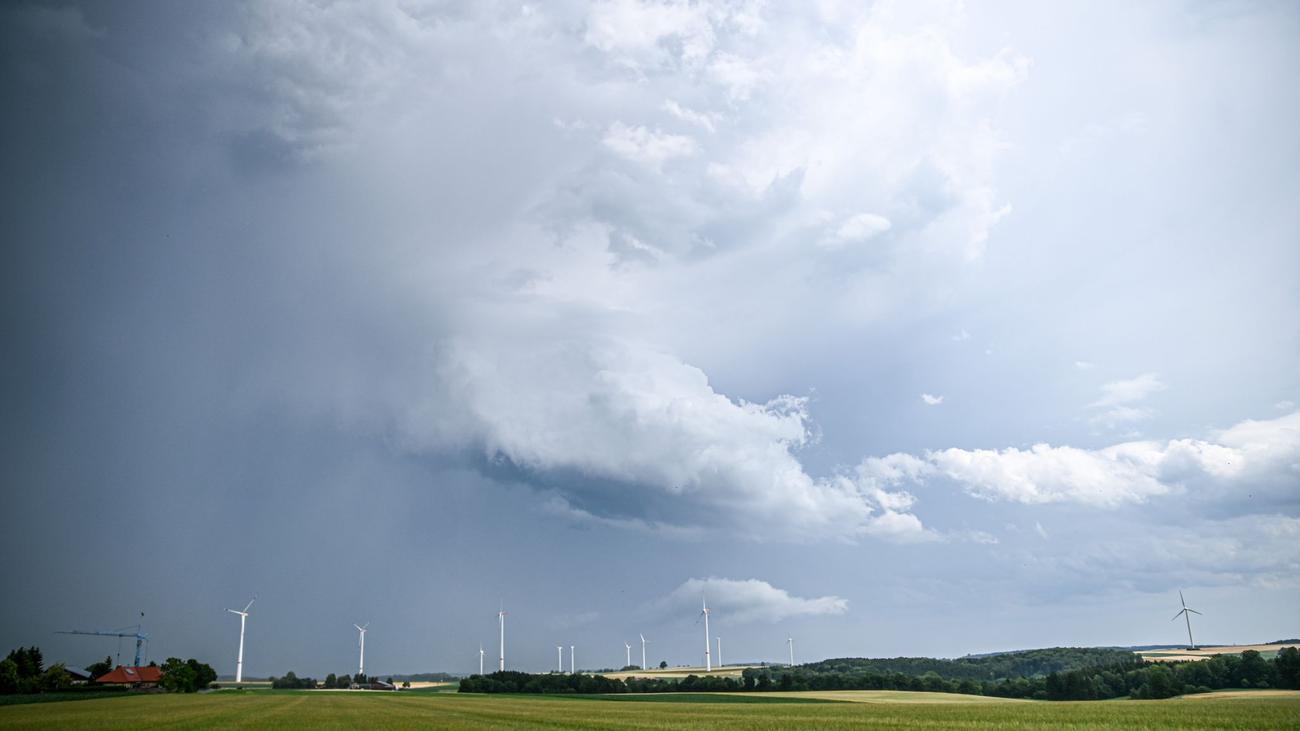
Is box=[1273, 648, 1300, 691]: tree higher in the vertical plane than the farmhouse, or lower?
higher

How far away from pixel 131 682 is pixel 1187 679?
223273 millimetres

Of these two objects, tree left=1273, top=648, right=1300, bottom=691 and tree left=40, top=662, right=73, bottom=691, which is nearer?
tree left=1273, top=648, right=1300, bottom=691

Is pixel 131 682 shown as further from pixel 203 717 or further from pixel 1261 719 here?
pixel 1261 719

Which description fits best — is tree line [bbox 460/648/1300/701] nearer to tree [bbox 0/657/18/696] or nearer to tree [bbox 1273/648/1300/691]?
tree [bbox 1273/648/1300/691]

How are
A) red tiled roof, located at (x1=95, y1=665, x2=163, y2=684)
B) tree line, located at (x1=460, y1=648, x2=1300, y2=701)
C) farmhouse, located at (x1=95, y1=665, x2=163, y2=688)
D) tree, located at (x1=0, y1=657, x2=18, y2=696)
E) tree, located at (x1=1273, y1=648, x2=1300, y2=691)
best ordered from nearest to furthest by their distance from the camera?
tree, located at (x1=1273, y1=648, x2=1300, y2=691) → tree line, located at (x1=460, y1=648, x2=1300, y2=701) → tree, located at (x1=0, y1=657, x2=18, y2=696) → farmhouse, located at (x1=95, y1=665, x2=163, y2=688) → red tiled roof, located at (x1=95, y1=665, x2=163, y2=684)

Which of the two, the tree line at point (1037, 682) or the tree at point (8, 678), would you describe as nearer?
the tree line at point (1037, 682)

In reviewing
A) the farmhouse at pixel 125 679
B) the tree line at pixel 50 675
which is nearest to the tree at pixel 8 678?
the tree line at pixel 50 675

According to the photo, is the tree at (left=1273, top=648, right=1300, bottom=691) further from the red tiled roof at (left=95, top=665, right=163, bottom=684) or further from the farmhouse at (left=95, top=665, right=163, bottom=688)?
the red tiled roof at (left=95, top=665, right=163, bottom=684)

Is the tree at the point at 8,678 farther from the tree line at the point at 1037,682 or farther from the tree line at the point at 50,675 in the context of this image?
the tree line at the point at 1037,682

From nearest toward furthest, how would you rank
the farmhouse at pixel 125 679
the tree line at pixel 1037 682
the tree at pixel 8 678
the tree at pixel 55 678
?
the tree line at pixel 1037 682
the tree at pixel 8 678
the tree at pixel 55 678
the farmhouse at pixel 125 679

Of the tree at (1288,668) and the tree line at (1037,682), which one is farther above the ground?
the tree at (1288,668)

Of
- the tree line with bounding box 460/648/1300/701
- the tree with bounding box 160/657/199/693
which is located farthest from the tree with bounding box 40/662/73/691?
the tree line with bounding box 460/648/1300/701

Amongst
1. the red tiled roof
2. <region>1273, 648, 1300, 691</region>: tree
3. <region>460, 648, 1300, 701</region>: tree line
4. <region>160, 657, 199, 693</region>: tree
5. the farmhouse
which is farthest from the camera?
the red tiled roof

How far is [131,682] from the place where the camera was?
187 m
